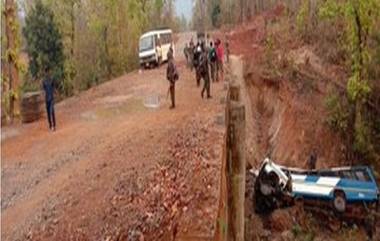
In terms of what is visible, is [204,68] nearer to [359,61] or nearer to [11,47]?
[11,47]

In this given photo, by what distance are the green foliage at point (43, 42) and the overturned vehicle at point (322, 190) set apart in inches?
765

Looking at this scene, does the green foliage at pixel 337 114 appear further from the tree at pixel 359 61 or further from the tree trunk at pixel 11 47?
the tree trunk at pixel 11 47

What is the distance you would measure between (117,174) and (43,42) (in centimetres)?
2687

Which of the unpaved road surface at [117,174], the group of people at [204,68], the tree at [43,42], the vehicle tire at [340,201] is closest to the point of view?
the unpaved road surface at [117,174]

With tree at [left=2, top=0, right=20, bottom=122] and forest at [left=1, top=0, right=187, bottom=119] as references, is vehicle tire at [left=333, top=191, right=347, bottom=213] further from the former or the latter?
forest at [left=1, top=0, right=187, bottom=119]

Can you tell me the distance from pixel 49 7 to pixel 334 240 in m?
25.7

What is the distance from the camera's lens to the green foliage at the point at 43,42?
37.7 metres

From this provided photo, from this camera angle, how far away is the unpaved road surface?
9711mm

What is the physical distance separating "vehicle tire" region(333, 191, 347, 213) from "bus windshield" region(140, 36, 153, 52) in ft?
60.1

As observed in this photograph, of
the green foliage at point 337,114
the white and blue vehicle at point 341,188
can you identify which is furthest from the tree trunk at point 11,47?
the green foliage at point 337,114

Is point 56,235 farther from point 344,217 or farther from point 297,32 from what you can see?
point 297,32

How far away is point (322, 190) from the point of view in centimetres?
2156

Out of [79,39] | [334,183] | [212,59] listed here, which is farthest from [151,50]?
[334,183]

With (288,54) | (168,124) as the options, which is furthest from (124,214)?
(288,54)
